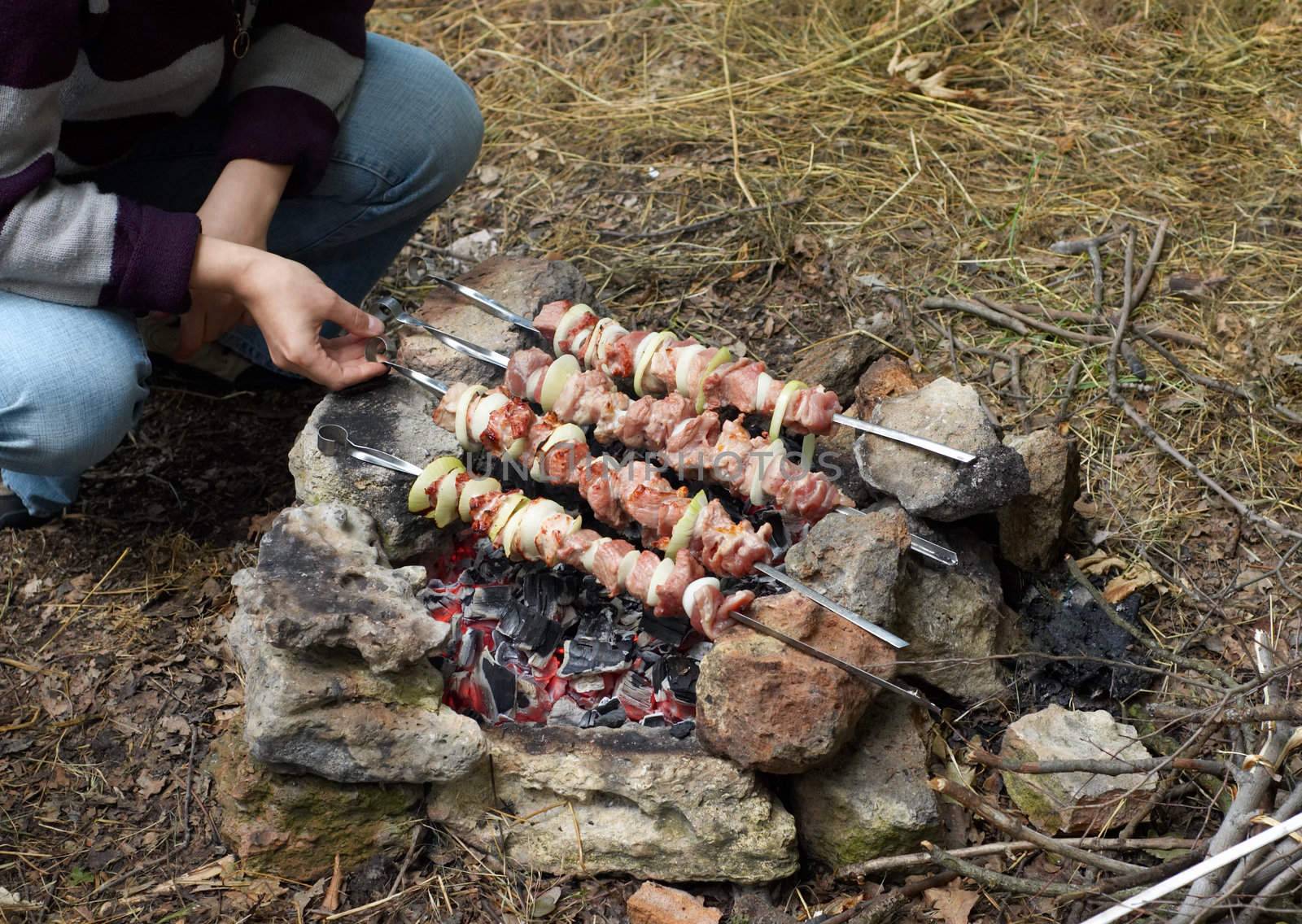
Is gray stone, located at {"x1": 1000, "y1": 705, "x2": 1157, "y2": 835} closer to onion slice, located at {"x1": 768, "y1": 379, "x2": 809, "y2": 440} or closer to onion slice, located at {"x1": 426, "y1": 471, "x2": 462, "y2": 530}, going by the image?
onion slice, located at {"x1": 768, "y1": 379, "x2": 809, "y2": 440}

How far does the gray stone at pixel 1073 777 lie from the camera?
7.18 ft

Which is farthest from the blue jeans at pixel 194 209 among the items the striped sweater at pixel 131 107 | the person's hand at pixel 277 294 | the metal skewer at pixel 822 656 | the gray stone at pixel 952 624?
the gray stone at pixel 952 624

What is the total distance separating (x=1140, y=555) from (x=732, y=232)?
1835 mm

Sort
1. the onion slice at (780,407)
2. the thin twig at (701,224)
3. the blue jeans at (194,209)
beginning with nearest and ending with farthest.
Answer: the onion slice at (780,407), the blue jeans at (194,209), the thin twig at (701,224)

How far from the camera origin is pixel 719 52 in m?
4.63


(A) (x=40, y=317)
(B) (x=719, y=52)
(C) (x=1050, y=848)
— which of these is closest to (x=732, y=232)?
(B) (x=719, y=52)

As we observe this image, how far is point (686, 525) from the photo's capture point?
7.54 feet

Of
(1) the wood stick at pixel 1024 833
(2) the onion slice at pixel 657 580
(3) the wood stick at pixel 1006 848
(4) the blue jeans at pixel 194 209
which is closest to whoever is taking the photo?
(1) the wood stick at pixel 1024 833

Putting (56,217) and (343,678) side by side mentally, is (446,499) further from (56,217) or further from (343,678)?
(56,217)

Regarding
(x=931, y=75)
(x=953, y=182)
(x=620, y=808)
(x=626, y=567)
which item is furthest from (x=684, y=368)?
(x=931, y=75)

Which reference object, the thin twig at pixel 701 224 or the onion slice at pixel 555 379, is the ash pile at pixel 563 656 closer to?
the onion slice at pixel 555 379

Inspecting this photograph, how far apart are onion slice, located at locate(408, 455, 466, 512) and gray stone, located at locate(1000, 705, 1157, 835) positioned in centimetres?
135

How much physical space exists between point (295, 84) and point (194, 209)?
569mm

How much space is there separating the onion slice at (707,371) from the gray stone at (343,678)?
0.80 metres
